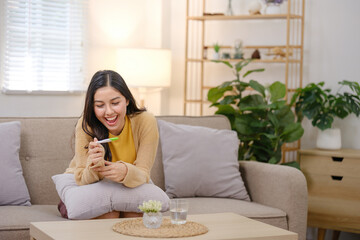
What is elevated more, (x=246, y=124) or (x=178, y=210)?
(x=246, y=124)

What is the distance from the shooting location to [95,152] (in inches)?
93.0

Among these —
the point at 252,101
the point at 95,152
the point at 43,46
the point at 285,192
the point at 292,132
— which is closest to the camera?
the point at 95,152

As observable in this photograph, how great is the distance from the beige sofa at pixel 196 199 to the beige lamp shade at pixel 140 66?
1.02 meters

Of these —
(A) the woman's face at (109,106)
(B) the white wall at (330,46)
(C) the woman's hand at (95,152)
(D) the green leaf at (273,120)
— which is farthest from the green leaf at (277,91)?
(C) the woman's hand at (95,152)

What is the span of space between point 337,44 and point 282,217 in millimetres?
1749

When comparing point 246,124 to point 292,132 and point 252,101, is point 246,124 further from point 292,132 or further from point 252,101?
point 292,132

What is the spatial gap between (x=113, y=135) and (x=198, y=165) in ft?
2.41

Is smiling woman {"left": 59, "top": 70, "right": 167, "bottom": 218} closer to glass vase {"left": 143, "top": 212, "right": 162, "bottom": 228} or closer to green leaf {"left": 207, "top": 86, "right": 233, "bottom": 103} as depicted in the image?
glass vase {"left": 143, "top": 212, "right": 162, "bottom": 228}

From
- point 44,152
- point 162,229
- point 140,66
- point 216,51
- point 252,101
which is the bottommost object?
point 162,229

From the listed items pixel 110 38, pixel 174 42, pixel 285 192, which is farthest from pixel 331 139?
pixel 110 38

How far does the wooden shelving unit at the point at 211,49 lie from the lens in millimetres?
4258

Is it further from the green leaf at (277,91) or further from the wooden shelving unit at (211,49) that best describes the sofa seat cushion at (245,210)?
the wooden shelving unit at (211,49)

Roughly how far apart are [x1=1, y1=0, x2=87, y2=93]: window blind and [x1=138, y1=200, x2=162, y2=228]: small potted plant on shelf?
82.2 inches

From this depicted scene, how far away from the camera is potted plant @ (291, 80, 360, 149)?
398 centimetres
